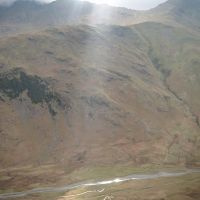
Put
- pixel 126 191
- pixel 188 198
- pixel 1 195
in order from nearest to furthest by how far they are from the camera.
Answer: pixel 188 198
pixel 126 191
pixel 1 195

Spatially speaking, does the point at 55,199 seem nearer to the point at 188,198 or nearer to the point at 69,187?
the point at 69,187

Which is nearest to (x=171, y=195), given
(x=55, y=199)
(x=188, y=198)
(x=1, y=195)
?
(x=188, y=198)

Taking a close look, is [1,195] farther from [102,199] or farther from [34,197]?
[102,199]

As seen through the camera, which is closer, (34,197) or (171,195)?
(171,195)

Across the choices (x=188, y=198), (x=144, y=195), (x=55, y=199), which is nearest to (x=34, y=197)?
(x=55, y=199)

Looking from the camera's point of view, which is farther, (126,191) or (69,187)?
(69,187)

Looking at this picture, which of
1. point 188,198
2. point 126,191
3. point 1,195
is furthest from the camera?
point 1,195

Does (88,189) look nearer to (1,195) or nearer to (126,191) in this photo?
(126,191)

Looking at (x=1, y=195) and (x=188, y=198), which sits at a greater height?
(x=1, y=195)
